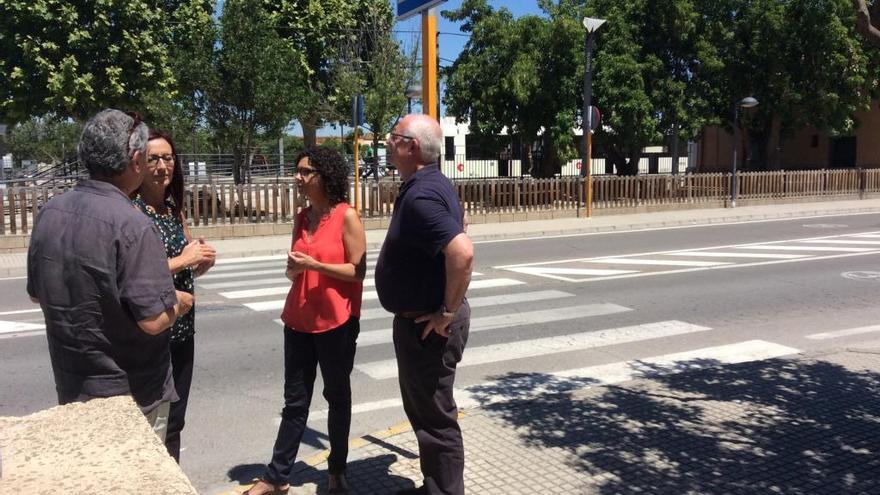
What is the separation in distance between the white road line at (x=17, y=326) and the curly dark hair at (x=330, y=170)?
5720 millimetres

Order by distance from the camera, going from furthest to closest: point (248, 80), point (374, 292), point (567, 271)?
point (248, 80), point (567, 271), point (374, 292)

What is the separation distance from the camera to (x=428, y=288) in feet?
10.7

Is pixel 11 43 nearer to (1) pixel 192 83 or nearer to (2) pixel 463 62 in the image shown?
(1) pixel 192 83

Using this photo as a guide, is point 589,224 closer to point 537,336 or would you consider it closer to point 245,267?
point 245,267

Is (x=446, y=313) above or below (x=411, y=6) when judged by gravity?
below

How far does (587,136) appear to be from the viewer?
20094 millimetres

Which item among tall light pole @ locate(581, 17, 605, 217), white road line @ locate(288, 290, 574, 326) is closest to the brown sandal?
white road line @ locate(288, 290, 574, 326)

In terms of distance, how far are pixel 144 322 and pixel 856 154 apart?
128 ft

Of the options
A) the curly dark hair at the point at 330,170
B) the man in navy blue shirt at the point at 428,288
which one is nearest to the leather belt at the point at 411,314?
the man in navy blue shirt at the point at 428,288

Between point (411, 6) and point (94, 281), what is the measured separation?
3213 mm

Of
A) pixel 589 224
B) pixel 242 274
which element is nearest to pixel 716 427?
pixel 242 274

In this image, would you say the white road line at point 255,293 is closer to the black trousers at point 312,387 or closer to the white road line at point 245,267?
the white road line at point 245,267

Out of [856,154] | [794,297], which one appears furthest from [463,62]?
[856,154]

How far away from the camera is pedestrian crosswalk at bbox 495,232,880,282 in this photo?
11.6m
